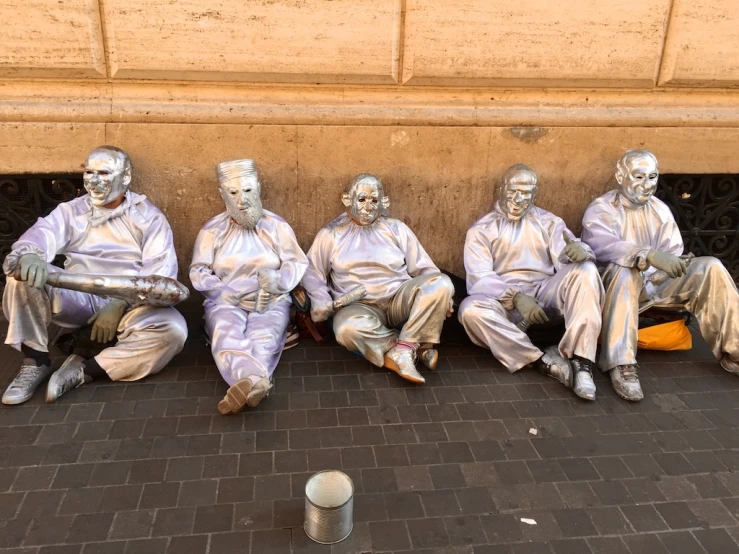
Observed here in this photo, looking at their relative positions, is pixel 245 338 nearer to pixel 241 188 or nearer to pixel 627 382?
pixel 241 188

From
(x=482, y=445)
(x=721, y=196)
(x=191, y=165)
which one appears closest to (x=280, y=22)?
(x=191, y=165)

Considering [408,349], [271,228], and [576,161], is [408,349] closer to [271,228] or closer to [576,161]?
[271,228]

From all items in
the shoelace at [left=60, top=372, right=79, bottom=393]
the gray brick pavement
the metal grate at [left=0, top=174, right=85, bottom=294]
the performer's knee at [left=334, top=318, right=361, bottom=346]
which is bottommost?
the gray brick pavement

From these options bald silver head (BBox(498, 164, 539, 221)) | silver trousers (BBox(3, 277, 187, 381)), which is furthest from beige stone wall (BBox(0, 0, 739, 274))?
silver trousers (BBox(3, 277, 187, 381))

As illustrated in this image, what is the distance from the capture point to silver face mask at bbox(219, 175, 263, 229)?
4125 mm

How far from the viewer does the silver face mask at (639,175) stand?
4379 millimetres

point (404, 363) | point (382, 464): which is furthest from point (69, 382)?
point (404, 363)

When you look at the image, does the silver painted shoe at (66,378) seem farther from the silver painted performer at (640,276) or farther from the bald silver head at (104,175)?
the silver painted performer at (640,276)

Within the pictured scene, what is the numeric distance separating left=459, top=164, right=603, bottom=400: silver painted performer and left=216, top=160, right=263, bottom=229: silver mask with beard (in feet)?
5.57

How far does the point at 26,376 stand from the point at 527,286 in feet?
11.7

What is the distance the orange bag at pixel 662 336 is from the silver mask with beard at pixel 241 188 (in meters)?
3.10

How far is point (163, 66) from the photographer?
4.41 m

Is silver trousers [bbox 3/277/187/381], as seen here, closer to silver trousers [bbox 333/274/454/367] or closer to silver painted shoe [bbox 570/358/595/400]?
silver trousers [bbox 333/274/454/367]

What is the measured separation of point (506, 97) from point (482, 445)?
3.00 m
